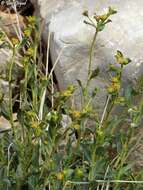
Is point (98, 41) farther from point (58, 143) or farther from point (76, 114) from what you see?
point (76, 114)

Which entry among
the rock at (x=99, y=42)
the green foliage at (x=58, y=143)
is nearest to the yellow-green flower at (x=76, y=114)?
the green foliage at (x=58, y=143)

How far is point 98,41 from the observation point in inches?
84.3

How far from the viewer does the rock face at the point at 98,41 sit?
211cm

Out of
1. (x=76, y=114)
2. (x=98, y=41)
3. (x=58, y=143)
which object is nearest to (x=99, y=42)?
(x=98, y=41)

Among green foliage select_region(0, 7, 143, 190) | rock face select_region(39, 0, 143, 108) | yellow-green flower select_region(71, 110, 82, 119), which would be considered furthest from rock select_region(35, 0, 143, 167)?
yellow-green flower select_region(71, 110, 82, 119)

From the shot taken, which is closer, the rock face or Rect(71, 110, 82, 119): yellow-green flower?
Rect(71, 110, 82, 119): yellow-green flower

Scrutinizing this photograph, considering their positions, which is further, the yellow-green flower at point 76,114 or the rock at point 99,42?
the rock at point 99,42

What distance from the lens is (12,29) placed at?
2635 mm

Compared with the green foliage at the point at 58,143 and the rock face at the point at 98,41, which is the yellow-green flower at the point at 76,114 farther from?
the rock face at the point at 98,41

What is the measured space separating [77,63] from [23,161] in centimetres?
68

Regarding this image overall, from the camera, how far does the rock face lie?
6.93 ft

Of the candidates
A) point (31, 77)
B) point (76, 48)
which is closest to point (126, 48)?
point (76, 48)

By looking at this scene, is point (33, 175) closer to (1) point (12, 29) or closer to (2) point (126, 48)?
(2) point (126, 48)

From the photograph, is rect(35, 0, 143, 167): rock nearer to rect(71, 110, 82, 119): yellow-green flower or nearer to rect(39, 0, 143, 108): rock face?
rect(39, 0, 143, 108): rock face
